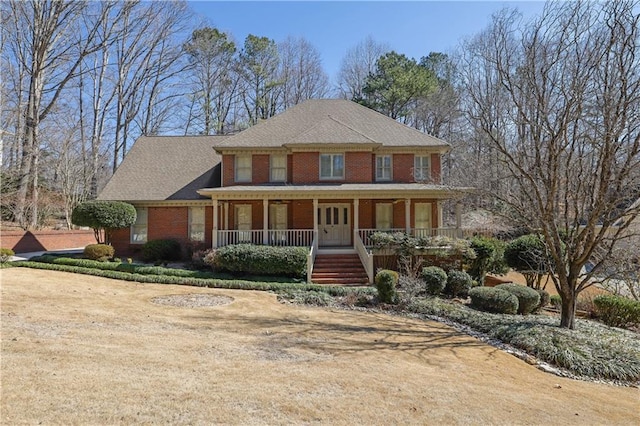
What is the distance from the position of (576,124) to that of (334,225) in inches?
477

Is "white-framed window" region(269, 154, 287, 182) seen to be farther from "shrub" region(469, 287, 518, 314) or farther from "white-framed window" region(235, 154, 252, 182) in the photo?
"shrub" region(469, 287, 518, 314)

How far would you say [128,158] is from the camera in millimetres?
22328

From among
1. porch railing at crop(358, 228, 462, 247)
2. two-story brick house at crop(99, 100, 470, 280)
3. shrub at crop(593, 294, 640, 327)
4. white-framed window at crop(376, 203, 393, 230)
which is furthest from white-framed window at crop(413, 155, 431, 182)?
shrub at crop(593, 294, 640, 327)

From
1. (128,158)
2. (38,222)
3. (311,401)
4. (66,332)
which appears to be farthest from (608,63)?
(38,222)

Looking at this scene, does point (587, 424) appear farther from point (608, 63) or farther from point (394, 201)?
point (394, 201)

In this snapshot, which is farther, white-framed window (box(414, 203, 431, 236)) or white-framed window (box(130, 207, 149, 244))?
white-framed window (box(414, 203, 431, 236))

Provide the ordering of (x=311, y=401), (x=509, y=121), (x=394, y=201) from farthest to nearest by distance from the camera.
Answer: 1. (x=394, y=201)
2. (x=509, y=121)
3. (x=311, y=401)

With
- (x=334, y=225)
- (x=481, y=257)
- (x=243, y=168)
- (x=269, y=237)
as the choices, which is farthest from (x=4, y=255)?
(x=481, y=257)

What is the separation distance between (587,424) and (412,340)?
392 centimetres

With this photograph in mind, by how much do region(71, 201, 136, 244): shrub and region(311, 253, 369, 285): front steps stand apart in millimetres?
10188

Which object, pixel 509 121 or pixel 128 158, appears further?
pixel 128 158

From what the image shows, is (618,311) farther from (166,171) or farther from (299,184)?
(166,171)

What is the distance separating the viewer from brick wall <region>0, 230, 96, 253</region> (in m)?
20.4

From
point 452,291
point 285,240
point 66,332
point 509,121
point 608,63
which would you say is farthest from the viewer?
point 285,240
